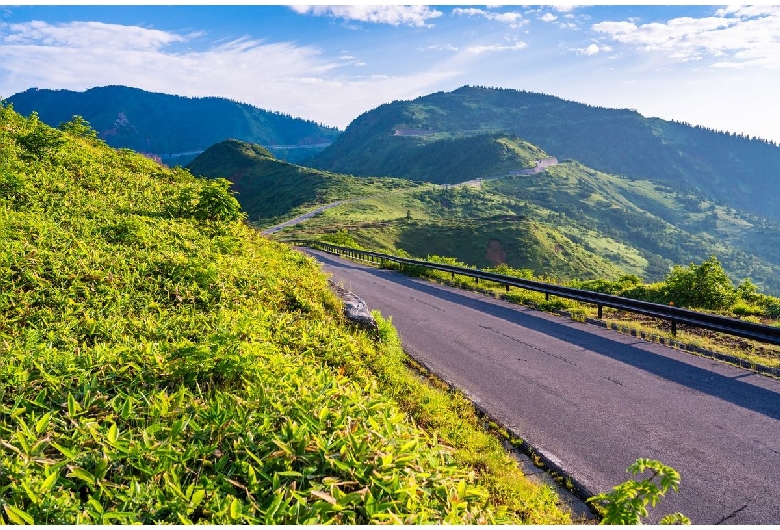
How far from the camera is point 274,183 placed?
141 metres

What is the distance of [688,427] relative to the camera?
6469 mm

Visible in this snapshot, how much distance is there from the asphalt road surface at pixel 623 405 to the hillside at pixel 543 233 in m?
56.4

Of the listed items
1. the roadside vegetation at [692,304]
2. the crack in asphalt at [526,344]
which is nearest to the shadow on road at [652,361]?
the roadside vegetation at [692,304]

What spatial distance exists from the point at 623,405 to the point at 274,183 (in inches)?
5613

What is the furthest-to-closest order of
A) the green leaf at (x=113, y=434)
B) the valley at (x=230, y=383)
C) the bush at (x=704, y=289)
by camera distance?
the bush at (x=704, y=289) < the green leaf at (x=113, y=434) < the valley at (x=230, y=383)

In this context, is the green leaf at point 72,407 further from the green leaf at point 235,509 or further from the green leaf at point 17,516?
the green leaf at point 235,509

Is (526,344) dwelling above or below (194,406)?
below


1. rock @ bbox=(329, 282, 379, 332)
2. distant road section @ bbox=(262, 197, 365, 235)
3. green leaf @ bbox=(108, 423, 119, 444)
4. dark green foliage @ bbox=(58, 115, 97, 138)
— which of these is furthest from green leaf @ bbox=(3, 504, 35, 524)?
distant road section @ bbox=(262, 197, 365, 235)

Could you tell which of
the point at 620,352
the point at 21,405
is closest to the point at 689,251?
the point at 620,352

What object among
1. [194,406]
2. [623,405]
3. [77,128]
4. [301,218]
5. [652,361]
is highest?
[77,128]

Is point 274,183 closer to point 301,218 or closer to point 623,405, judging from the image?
point 301,218

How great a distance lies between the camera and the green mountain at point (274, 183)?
118250 mm

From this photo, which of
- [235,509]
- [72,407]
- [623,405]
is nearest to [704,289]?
[623,405]

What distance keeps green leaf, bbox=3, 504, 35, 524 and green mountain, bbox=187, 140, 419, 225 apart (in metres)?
94.3
